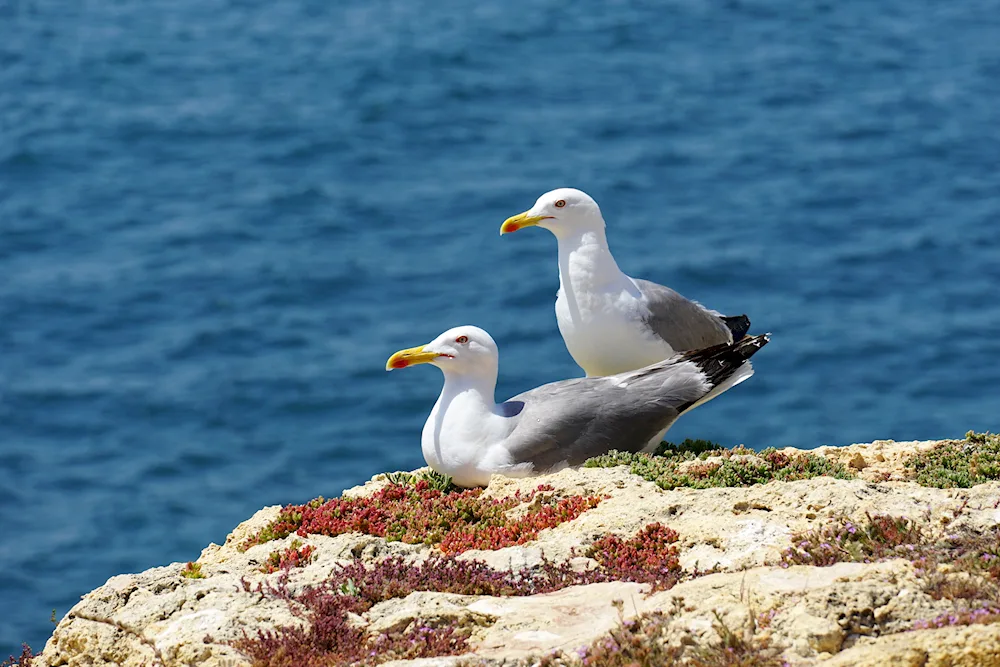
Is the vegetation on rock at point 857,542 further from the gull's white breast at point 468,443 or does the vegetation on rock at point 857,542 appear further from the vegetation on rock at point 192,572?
the vegetation on rock at point 192,572

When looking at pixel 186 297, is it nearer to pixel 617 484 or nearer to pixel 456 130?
pixel 456 130

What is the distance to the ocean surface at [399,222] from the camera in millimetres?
19266

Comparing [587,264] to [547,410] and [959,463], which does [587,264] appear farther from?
[959,463]

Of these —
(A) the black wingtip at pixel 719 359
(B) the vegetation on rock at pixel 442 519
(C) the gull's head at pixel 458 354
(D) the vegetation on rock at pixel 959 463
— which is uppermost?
(C) the gull's head at pixel 458 354

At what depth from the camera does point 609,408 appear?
33.8ft

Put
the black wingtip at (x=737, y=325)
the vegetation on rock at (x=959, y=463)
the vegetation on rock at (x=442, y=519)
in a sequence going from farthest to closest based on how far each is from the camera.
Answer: the black wingtip at (x=737, y=325) → the vegetation on rock at (x=959, y=463) → the vegetation on rock at (x=442, y=519)

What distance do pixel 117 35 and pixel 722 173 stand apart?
12.7 meters

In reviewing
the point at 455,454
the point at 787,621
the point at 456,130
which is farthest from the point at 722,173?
the point at 787,621

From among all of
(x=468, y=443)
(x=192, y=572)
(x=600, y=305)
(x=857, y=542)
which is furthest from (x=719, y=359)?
(x=192, y=572)

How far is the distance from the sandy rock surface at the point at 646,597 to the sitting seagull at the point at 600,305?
6.13 ft

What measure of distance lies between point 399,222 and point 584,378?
12.5 m

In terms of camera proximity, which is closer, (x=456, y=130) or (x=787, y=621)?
(x=787, y=621)

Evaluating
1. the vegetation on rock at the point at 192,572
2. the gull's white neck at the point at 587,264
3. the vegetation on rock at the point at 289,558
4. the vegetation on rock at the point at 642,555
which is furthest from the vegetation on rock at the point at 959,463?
the vegetation on rock at the point at 192,572

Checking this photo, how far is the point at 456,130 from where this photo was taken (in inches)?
1008
